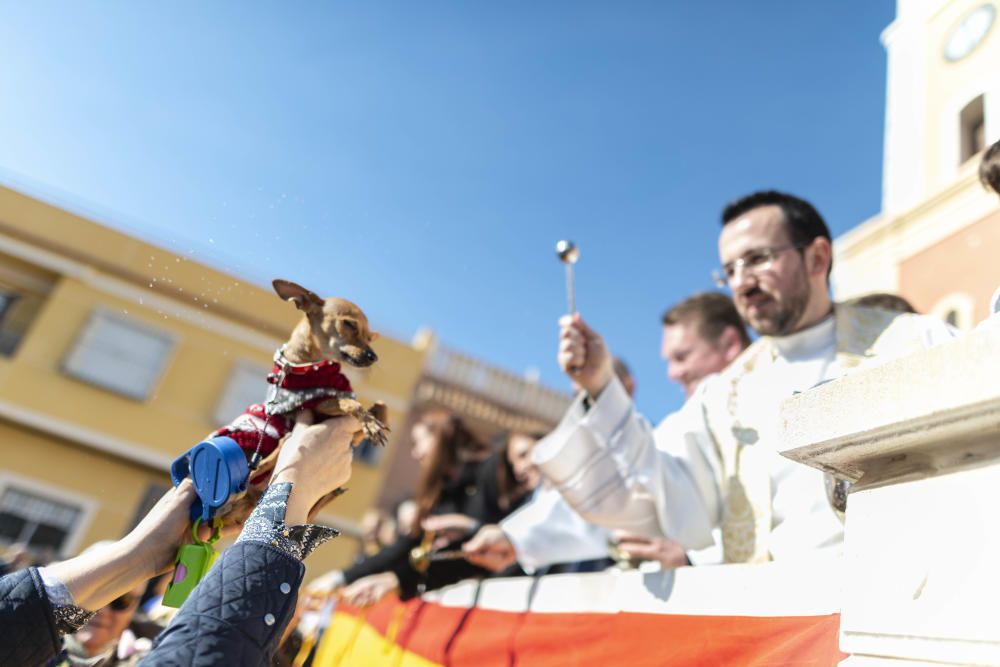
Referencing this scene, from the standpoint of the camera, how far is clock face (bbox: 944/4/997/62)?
4.62 ft

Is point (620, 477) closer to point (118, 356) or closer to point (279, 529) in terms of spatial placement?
point (279, 529)

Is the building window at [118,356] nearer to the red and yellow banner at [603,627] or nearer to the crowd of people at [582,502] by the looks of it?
the crowd of people at [582,502]

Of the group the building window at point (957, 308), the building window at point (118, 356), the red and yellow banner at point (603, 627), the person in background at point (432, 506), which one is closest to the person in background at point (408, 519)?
the person in background at point (432, 506)

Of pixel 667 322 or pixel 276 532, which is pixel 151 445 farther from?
pixel 276 532

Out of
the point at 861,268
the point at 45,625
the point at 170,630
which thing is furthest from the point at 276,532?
the point at 861,268

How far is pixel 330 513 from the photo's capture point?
1215cm

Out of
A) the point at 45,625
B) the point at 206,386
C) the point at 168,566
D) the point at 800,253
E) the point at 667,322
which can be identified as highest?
the point at 206,386

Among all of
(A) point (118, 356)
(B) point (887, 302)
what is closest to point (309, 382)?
(B) point (887, 302)

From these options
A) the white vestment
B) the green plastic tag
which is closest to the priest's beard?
the white vestment

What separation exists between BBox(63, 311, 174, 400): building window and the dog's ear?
11.8 m

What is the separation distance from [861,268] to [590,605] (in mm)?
8711

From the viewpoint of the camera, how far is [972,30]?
1557 mm

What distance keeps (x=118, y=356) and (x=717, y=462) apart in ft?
39.0

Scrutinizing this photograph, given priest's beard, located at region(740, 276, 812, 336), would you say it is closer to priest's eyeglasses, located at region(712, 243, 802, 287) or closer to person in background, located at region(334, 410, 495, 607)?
priest's eyeglasses, located at region(712, 243, 802, 287)
